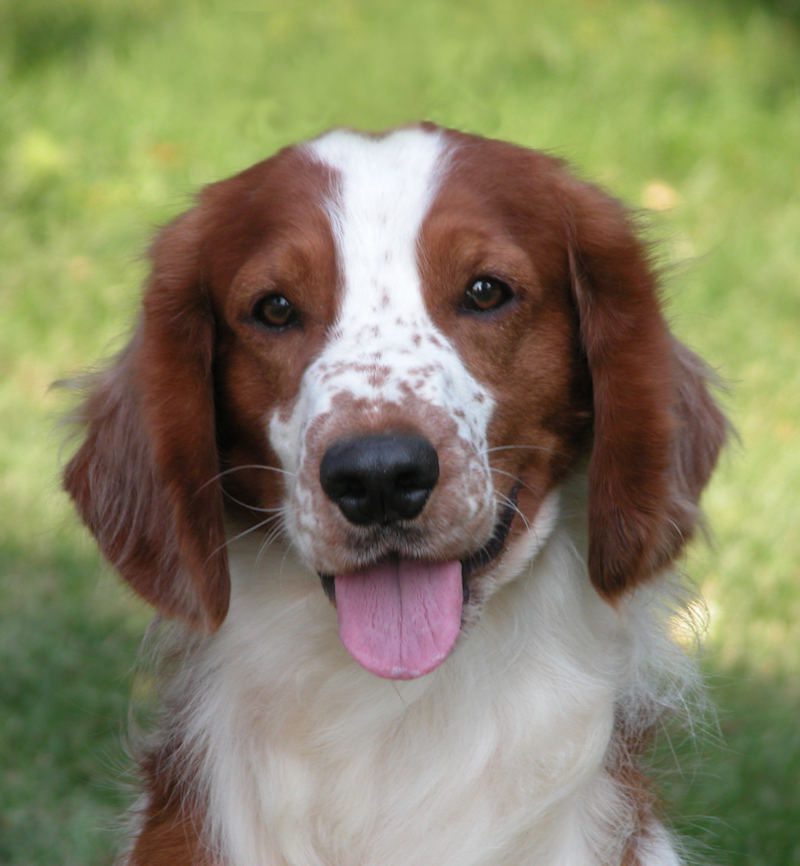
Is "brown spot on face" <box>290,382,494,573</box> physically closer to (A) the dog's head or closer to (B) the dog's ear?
(A) the dog's head

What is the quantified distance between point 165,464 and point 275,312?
427mm

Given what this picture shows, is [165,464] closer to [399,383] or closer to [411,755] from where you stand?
[399,383]

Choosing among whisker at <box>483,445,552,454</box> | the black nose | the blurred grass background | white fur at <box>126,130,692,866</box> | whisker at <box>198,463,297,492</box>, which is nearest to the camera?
the black nose

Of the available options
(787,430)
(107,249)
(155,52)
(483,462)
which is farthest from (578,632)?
(155,52)

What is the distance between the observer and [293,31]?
11992 mm

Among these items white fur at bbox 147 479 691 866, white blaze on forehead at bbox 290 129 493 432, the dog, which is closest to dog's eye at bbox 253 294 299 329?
the dog

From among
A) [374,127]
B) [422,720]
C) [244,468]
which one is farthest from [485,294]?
[374,127]

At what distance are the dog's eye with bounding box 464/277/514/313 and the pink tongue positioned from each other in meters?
0.58

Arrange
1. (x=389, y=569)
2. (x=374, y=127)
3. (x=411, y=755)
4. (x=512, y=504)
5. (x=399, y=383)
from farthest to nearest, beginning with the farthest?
(x=374, y=127) < (x=411, y=755) < (x=512, y=504) < (x=389, y=569) < (x=399, y=383)

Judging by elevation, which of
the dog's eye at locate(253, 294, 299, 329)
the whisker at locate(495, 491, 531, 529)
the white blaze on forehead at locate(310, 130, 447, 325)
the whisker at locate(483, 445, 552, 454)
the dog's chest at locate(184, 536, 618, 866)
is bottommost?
the dog's chest at locate(184, 536, 618, 866)

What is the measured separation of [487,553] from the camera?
3.57 metres

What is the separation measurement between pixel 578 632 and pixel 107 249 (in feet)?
19.2

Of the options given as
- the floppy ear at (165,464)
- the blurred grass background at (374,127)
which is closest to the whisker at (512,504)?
the floppy ear at (165,464)

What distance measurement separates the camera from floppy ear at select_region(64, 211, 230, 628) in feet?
12.3
